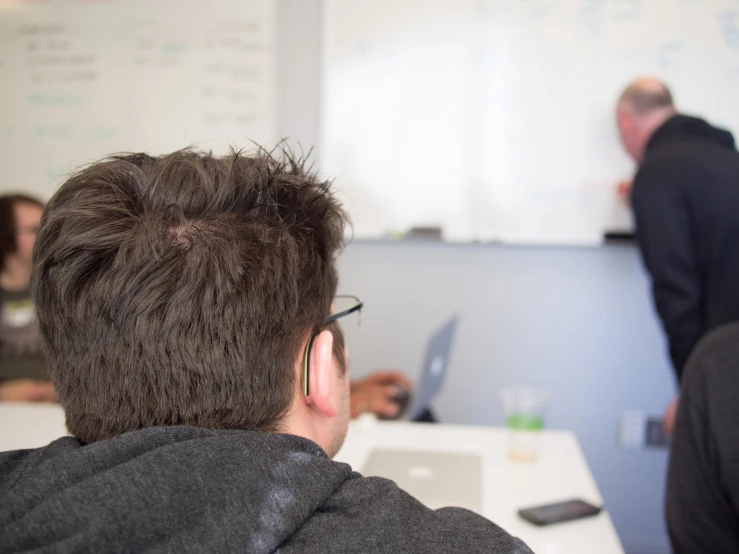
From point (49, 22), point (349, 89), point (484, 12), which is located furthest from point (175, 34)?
point (484, 12)

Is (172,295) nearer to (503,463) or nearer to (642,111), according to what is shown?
(503,463)

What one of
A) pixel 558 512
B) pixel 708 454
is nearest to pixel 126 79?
pixel 558 512

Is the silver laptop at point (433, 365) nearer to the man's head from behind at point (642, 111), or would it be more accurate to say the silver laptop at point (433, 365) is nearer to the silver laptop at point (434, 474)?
the silver laptop at point (434, 474)

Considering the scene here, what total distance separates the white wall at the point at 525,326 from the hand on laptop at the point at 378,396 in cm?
57

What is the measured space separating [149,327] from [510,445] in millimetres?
1061

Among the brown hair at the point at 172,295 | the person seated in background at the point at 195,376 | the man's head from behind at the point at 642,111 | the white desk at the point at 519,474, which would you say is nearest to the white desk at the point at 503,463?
the white desk at the point at 519,474

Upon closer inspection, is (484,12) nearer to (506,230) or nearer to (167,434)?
(506,230)

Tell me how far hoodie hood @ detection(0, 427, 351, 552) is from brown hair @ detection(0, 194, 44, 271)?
75.3 inches

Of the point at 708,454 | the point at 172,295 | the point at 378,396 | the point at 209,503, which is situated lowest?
the point at 378,396

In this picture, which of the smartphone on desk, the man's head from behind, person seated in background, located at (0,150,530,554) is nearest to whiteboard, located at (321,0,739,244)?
the man's head from behind

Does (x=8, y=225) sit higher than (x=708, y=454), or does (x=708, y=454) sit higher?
(x=8, y=225)

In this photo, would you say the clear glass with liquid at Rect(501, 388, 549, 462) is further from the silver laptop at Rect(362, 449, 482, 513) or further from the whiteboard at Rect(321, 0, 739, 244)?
the whiteboard at Rect(321, 0, 739, 244)

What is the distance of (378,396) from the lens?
6.46 ft

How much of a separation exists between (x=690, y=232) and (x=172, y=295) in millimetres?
1905
